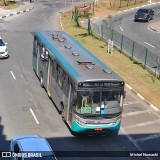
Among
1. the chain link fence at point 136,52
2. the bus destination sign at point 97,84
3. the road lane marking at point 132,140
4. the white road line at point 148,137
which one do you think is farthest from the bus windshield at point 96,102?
the chain link fence at point 136,52

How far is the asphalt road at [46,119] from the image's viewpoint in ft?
63.4

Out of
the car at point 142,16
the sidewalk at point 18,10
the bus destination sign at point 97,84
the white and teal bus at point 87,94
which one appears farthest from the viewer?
the car at point 142,16

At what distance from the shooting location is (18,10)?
53.9 meters

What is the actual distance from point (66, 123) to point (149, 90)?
8048 mm

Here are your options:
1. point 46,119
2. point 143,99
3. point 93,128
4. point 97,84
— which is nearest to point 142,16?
point 143,99

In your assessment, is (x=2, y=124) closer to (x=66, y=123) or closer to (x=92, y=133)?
(x=66, y=123)

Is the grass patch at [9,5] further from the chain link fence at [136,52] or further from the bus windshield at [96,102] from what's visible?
the bus windshield at [96,102]

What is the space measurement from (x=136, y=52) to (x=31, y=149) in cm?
2063

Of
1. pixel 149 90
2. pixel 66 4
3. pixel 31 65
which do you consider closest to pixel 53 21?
pixel 66 4

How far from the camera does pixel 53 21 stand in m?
48.2

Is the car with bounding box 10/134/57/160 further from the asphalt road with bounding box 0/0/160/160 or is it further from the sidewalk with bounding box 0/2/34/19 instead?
the sidewalk with bounding box 0/2/34/19

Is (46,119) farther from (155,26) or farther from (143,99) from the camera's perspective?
(155,26)

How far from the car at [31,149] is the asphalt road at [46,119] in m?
2.49

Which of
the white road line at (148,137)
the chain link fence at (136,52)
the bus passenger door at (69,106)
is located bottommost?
the chain link fence at (136,52)
